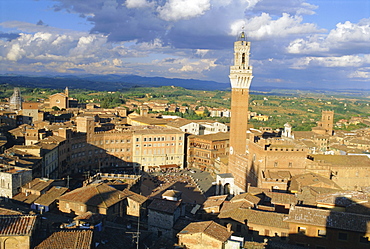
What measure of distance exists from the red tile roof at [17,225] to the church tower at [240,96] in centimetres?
3856

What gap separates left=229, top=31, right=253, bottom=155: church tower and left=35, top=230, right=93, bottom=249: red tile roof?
37.3 meters

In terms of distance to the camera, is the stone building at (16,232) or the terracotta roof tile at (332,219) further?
the terracotta roof tile at (332,219)

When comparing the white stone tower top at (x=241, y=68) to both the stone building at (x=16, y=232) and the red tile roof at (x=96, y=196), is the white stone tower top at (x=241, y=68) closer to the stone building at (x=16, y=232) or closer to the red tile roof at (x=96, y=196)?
the red tile roof at (x=96, y=196)

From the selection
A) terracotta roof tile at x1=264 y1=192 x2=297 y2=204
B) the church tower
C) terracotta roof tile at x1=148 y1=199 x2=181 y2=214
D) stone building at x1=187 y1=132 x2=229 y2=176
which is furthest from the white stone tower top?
terracotta roof tile at x1=148 y1=199 x2=181 y2=214

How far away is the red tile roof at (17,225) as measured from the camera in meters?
Answer: 15.5

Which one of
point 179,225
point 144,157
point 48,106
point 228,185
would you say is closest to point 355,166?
point 228,185

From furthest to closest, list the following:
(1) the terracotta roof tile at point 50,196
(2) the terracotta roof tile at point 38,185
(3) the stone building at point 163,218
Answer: (2) the terracotta roof tile at point 38,185 < (1) the terracotta roof tile at point 50,196 < (3) the stone building at point 163,218

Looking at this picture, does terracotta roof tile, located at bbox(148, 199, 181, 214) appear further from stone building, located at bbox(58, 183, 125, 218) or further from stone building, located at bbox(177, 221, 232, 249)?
stone building, located at bbox(177, 221, 232, 249)

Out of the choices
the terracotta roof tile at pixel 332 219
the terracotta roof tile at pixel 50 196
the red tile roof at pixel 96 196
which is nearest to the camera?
the terracotta roof tile at pixel 332 219

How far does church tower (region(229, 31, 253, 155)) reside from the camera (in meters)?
52.3

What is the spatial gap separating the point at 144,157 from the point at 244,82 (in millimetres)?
22991

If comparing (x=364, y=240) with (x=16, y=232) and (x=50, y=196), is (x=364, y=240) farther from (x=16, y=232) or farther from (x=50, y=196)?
(x=50, y=196)

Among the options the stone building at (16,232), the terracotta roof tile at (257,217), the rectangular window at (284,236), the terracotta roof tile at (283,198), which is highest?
the stone building at (16,232)

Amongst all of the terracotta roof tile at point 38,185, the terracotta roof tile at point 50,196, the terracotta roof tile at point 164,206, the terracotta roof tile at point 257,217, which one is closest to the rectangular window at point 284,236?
the terracotta roof tile at point 257,217
